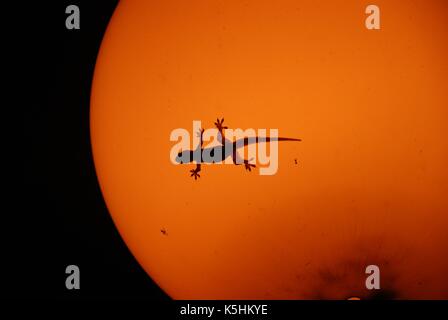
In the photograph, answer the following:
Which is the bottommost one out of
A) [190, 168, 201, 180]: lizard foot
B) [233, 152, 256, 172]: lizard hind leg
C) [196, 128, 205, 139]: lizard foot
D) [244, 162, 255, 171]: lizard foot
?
[190, 168, 201, 180]: lizard foot

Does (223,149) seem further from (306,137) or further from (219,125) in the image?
(306,137)

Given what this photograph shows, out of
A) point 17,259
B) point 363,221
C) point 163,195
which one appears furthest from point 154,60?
point 17,259

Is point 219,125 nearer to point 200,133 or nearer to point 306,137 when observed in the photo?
point 200,133

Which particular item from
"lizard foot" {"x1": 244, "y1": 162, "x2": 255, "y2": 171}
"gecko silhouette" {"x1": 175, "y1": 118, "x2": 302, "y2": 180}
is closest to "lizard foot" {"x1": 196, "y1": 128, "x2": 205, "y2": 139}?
"gecko silhouette" {"x1": 175, "y1": 118, "x2": 302, "y2": 180}

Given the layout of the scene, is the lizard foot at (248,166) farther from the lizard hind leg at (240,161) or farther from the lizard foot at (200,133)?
the lizard foot at (200,133)

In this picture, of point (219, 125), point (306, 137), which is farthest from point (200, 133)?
point (306, 137)

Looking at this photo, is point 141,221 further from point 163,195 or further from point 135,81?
point 135,81

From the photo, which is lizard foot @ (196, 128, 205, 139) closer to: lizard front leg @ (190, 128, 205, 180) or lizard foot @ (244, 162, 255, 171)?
lizard front leg @ (190, 128, 205, 180)

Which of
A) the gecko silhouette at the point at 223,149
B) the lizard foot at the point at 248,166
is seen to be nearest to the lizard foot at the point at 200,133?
the gecko silhouette at the point at 223,149
